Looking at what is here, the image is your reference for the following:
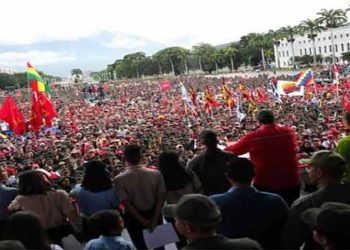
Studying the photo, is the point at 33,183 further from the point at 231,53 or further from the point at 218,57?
the point at 218,57

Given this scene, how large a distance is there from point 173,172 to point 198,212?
1664 millimetres

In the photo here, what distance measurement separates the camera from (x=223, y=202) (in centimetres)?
282

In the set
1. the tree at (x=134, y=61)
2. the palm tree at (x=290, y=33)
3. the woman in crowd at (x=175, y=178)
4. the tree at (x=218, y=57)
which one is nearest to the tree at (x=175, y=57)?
the tree at (x=134, y=61)

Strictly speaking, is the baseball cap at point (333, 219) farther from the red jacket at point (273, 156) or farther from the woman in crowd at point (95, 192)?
the woman in crowd at point (95, 192)

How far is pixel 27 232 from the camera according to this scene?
2.47 meters

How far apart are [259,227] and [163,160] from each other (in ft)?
3.92

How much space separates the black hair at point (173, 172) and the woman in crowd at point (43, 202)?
0.73 meters

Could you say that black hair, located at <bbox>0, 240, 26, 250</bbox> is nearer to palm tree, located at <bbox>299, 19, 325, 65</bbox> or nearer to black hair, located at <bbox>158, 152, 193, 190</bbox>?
black hair, located at <bbox>158, 152, 193, 190</bbox>

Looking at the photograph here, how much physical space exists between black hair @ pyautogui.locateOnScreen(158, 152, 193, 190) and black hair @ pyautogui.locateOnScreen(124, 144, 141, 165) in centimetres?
18

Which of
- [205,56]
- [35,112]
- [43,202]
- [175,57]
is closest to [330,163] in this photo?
[43,202]

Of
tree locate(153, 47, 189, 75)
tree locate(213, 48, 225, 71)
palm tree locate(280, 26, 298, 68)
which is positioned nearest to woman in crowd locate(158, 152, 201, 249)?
palm tree locate(280, 26, 298, 68)

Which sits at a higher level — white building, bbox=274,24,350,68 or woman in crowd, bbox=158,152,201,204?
woman in crowd, bbox=158,152,201,204

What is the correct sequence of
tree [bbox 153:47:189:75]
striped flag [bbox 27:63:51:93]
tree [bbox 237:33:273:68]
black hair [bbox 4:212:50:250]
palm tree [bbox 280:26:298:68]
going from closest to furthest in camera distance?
black hair [bbox 4:212:50:250] → striped flag [bbox 27:63:51:93] → palm tree [bbox 280:26:298:68] → tree [bbox 237:33:273:68] → tree [bbox 153:47:189:75]

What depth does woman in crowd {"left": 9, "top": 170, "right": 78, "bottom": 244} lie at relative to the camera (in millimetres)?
3412
